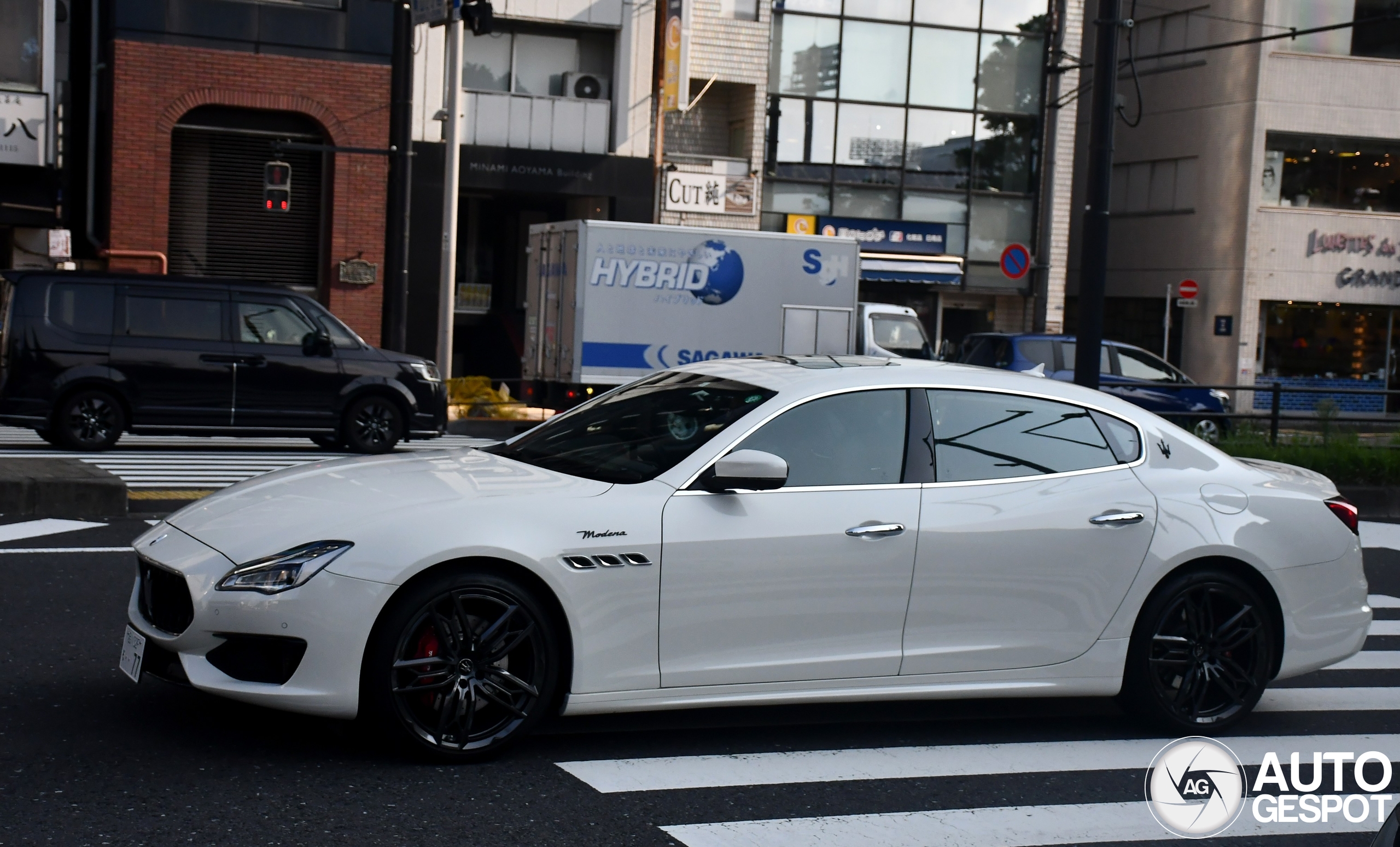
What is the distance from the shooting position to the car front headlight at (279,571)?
192 inches

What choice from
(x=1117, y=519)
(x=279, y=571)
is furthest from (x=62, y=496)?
(x=1117, y=519)

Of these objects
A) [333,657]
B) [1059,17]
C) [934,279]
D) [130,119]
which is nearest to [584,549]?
[333,657]

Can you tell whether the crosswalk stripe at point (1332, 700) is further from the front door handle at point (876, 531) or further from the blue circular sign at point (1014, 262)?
the blue circular sign at point (1014, 262)

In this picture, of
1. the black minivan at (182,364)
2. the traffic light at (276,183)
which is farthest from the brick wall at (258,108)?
the black minivan at (182,364)

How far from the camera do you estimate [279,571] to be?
4.90 m

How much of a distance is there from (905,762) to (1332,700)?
8.63 feet

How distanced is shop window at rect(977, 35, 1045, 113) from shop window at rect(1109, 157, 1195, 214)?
6.16m

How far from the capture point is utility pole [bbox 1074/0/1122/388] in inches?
507

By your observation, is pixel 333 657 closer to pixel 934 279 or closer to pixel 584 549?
pixel 584 549

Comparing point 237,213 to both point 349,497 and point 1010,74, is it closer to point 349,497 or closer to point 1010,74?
point 1010,74

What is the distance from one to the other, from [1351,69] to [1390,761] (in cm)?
3465

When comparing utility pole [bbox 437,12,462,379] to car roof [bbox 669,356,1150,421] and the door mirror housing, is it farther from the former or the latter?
car roof [bbox 669,356,1150,421]

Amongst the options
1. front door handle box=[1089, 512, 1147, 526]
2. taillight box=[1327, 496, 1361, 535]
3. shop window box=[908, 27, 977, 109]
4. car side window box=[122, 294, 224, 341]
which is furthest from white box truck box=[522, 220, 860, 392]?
front door handle box=[1089, 512, 1147, 526]

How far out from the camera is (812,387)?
5816mm
